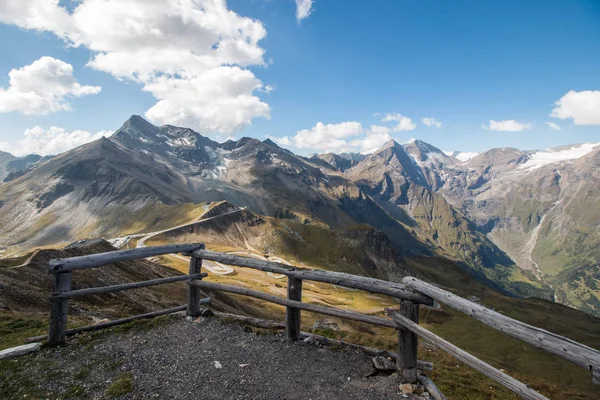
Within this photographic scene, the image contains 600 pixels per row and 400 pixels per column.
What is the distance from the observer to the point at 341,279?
9797 mm

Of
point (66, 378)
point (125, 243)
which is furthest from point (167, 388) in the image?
point (125, 243)

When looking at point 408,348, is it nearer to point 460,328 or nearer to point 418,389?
point 418,389

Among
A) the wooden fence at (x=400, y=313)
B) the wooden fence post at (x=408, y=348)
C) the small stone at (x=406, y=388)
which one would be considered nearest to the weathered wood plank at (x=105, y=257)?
the wooden fence at (x=400, y=313)

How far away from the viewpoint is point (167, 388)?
26.1 ft

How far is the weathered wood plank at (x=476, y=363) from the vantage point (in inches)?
227

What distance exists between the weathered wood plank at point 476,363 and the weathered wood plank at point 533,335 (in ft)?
2.62

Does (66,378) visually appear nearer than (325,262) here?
Yes

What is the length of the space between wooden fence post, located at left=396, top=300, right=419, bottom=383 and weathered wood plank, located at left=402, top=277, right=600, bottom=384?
2.50 ft

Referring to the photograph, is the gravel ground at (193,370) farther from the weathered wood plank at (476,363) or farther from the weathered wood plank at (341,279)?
the weathered wood plank at (341,279)

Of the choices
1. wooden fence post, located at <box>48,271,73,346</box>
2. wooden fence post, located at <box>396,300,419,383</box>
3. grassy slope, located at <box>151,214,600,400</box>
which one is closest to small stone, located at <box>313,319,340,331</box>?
grassy slope, located at <box>151,214,600,400</box>

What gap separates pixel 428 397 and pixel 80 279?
2512 centimetres

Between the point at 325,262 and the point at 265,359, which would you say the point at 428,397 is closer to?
the point at 265,359

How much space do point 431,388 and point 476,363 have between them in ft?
6.34

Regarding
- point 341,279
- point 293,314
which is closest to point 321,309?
point 293,314
